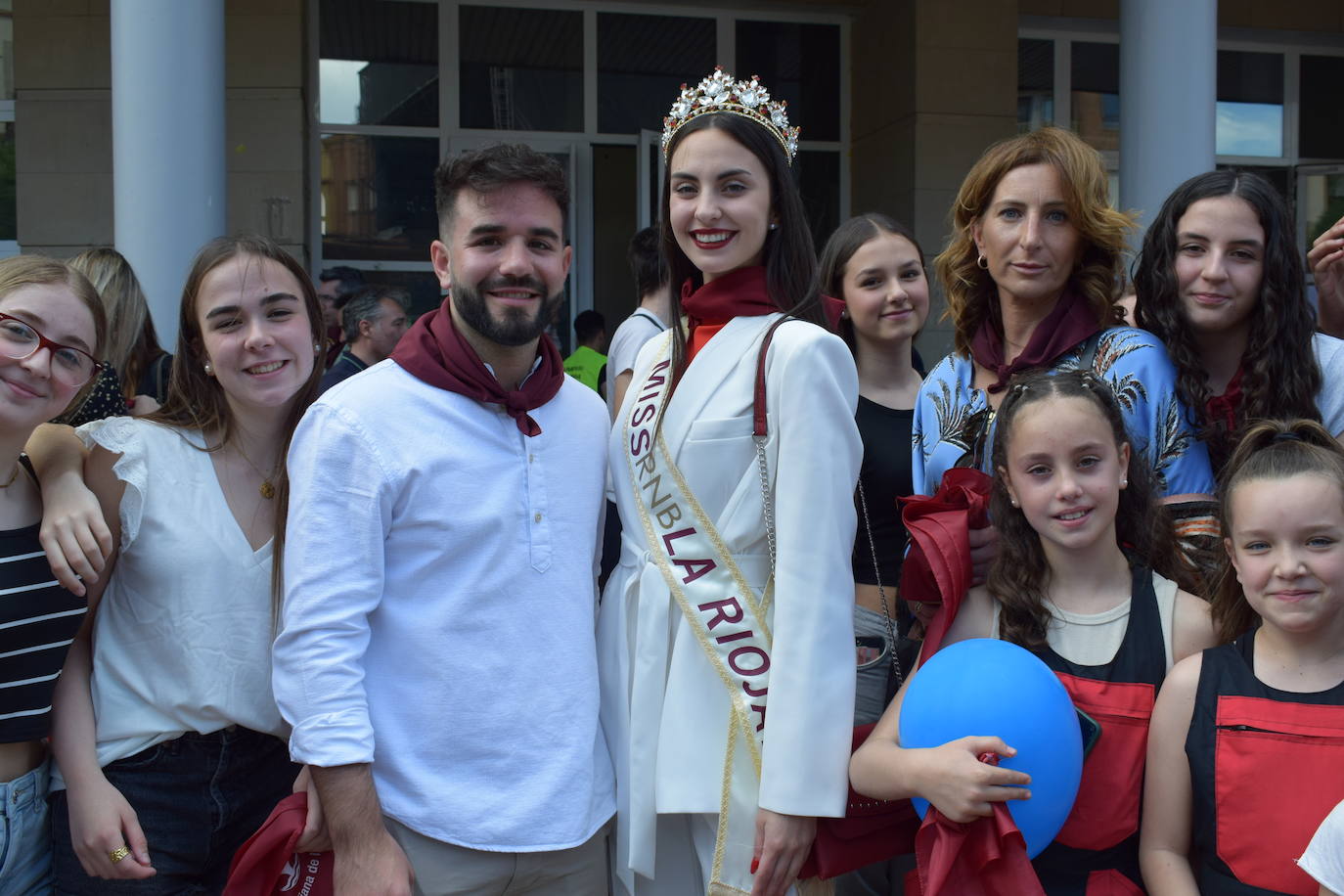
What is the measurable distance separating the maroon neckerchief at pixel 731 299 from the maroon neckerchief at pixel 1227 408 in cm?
94

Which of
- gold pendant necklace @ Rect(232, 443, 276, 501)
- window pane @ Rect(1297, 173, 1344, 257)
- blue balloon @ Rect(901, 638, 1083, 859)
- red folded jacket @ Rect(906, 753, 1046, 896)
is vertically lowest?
red folded jacket @ Rect(906, 753, 1046, 896)

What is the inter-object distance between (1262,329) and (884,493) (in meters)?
0.96

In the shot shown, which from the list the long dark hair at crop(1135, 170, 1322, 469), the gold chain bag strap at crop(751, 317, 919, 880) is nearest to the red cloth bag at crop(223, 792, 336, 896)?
the gold chain bag strap at crop(751, 317, 919, 880)

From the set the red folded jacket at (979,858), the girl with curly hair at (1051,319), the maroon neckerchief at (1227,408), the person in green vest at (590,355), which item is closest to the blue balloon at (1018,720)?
the red folded jacket at (979,858)

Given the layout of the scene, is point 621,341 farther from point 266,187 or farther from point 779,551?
point 266,187

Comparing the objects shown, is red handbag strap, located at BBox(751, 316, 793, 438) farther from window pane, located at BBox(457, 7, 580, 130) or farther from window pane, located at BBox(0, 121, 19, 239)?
window pane, located at BBox(0, 121, 19, 239)

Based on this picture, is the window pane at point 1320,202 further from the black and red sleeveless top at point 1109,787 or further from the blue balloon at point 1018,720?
the blue balloon at point 1018,720

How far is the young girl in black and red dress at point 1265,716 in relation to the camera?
6.21ft

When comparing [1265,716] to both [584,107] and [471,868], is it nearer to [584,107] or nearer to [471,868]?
[471,868]

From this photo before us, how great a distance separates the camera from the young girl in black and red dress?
1892mm

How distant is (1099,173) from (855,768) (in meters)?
1.37

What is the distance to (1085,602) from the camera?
7.02 ft

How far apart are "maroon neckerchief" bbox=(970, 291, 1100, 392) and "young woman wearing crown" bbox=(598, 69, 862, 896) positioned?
560 millimetres

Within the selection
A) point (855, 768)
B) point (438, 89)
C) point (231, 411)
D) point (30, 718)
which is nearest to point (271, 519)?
point (231, 411)
